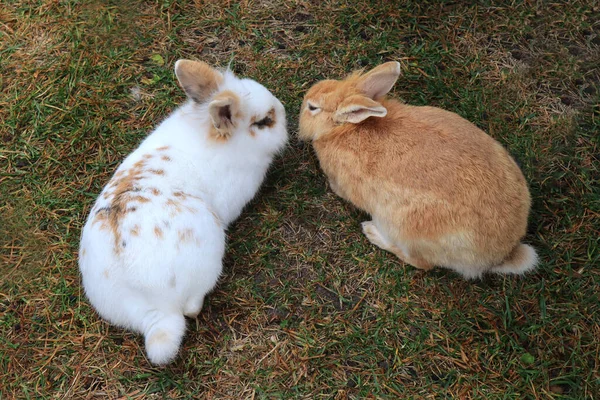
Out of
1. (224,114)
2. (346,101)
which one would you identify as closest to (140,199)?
(224,114)

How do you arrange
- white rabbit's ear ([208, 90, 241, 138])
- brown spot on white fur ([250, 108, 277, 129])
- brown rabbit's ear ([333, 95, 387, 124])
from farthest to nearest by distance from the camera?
brown spot on white fur ([250, 108, 277, 129])
brown rabbit's ear ([333, 95, 387, 124])
white rabbit's ear ([208, 90, 241, 138])

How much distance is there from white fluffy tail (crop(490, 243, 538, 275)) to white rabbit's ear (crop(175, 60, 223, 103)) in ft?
6.13

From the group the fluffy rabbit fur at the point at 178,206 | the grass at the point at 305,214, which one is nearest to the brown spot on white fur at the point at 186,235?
the fluffy rabbit fur at the point at 178,206

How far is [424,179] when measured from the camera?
2.73m

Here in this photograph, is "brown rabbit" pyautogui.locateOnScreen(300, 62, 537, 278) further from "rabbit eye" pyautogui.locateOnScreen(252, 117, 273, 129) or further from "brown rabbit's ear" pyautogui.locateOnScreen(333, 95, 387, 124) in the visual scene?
"rabbit eye" pyautogui.locateOnScreen(252, 117, 273, 129)

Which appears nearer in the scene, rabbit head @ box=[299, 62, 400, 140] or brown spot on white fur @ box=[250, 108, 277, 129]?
rabbit head @ box=[299, 62, 400, 140]

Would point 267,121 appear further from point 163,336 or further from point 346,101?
point 163,336

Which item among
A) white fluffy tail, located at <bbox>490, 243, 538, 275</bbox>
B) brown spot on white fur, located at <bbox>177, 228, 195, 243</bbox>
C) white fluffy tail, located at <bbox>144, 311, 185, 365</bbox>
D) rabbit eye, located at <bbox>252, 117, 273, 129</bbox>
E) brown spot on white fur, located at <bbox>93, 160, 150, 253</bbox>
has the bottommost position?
white fluffy tail, located at <bbox>144, 311, 185, 365</bbox>

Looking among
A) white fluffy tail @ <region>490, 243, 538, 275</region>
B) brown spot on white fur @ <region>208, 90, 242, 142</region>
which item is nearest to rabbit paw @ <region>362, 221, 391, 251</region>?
white fluffy tail @ <region>490, 243, 538, 275</region>

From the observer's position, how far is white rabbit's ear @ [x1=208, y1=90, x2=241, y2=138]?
2735 mm

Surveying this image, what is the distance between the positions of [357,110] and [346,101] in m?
0.11

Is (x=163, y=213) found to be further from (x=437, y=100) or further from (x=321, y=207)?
(x=437, y=100)

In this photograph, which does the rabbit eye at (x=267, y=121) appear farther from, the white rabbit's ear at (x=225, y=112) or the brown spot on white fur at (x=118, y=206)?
the brown spot on white fur at (x=118, y=206)

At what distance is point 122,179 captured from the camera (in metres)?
2.80
